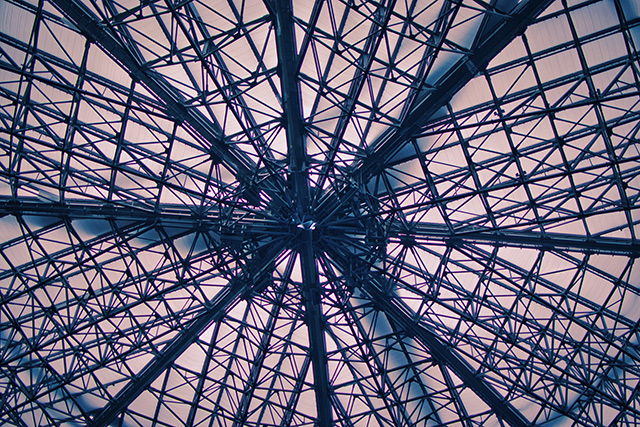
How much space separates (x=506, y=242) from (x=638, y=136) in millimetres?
6540

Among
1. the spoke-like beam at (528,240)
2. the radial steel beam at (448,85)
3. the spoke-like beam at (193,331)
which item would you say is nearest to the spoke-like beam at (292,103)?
the radial steel beam at (448,85)

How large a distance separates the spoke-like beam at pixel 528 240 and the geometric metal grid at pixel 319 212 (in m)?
0.13

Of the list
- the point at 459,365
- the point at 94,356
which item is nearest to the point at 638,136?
the point at 459,365

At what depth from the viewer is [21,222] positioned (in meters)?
24.4

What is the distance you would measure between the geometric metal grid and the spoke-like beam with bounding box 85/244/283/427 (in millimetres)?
145

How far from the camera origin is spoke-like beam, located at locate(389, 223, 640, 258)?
78.0ft

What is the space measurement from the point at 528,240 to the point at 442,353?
7.39 m

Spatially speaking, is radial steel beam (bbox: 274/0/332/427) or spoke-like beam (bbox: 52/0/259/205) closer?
spoke-like beam (bbox: 52/0/259/205)

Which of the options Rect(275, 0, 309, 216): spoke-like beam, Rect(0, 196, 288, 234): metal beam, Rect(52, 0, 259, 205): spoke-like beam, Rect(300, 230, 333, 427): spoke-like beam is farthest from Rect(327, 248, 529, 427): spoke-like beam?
Rect(52, 0, 259, 205): spoke-like beam

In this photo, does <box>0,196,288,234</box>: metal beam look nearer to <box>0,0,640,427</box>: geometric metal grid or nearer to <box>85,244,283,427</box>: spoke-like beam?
<box>0,0,640,427</box>: geometric metal grid

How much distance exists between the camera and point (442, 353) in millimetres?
28078

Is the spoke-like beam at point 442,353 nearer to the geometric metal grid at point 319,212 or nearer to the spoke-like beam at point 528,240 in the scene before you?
the geometric metal grid at point 319,212

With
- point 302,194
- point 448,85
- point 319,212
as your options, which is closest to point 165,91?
point 302,194

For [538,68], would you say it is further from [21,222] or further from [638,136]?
[21,222]
